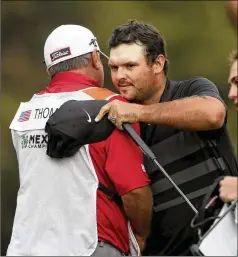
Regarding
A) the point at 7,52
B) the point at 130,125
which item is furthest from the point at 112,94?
the point at 7,52

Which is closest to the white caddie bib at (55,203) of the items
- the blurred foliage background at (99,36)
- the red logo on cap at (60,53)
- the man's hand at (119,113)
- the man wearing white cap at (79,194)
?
the man wearing white cap at (79,194)

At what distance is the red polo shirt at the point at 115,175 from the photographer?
3.57 metres

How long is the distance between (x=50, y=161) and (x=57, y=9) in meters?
3.47

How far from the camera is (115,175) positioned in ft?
11.7

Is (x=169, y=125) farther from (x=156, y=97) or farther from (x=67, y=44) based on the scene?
(x=67, y=44)

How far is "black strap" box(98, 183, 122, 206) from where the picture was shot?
3602 mm

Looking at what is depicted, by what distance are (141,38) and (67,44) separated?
0.28 m

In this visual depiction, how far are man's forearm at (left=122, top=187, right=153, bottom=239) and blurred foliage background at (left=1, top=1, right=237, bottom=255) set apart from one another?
9.36ft

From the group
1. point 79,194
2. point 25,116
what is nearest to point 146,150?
point 79,194

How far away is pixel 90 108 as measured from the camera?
3.57 m

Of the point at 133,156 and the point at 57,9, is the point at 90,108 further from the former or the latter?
the point at 57,9

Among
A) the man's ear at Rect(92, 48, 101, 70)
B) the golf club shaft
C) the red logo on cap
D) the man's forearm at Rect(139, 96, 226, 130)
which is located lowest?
the golf club shaft

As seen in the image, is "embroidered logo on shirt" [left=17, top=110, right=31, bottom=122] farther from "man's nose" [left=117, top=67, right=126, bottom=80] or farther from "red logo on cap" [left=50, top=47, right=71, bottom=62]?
"man's nose" [left=117, top=67, right=126, bottom=80]

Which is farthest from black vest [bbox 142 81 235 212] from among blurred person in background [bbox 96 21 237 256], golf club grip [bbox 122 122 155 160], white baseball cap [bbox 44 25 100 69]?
white baseball cap [bbox 44 25 100 69]
